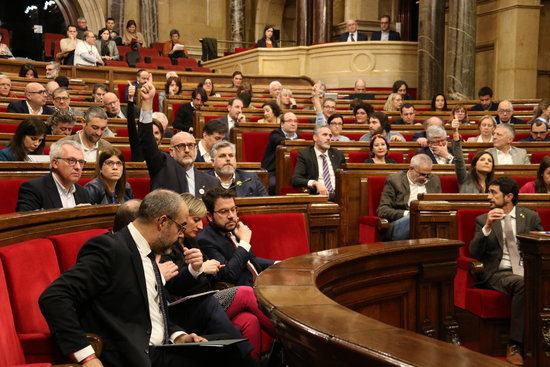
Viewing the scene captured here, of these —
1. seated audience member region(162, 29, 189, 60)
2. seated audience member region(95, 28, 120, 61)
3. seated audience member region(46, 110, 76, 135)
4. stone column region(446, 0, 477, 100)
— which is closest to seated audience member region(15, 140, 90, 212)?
seated audience member region(46, 110, 76, 135)

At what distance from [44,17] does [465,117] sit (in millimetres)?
11593

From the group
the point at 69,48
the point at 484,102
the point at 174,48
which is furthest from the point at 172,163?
the point at 174,48

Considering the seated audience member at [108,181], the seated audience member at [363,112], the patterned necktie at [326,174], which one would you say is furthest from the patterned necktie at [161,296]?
the seated audience member at [363,112]

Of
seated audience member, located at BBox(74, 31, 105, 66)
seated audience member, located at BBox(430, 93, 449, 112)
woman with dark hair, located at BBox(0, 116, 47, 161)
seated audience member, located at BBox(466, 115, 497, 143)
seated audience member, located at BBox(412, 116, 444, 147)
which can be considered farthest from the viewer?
seated audience member, located at BBox(74, 31, 105, 66)

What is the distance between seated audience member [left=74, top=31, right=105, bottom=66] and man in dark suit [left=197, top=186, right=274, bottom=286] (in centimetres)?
679

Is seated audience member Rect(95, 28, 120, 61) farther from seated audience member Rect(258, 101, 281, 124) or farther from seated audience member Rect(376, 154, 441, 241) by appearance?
seated audience member Rect(376, 154, 441, 241)

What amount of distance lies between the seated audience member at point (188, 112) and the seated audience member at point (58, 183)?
3.22 m

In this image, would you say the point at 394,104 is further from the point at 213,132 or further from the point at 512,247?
the point at 512,247

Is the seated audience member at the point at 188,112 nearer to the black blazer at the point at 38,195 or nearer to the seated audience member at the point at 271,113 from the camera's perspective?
the seated audience member at the point at 271,113

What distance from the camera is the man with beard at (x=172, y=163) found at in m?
3.42

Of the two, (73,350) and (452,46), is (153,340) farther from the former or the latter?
(452,46)

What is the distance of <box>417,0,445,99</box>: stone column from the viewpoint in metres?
9.55

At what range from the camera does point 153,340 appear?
6.82 feet

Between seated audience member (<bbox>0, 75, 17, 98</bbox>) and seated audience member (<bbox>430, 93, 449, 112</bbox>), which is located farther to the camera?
seated audience member (<bbox>430, 93, 449, 112</bbox>)
